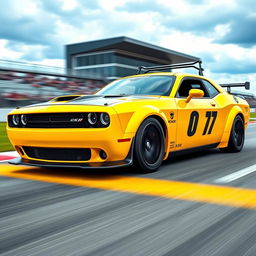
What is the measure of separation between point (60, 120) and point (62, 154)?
397 millimetres

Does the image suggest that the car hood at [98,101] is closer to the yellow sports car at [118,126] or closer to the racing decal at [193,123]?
the yellow sports car at [118,126]

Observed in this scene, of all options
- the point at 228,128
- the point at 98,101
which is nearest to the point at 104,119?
the point at 98,101

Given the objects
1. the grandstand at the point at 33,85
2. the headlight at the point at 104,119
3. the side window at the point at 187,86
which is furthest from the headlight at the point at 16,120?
the grandstand at the point at 33,85

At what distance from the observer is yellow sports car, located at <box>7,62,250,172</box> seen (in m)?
4.47

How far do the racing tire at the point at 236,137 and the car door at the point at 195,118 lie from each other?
461 mm

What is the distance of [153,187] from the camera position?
4.12m

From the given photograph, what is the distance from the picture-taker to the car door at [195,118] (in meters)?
5.59

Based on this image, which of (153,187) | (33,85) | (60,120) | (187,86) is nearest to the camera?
(153,187)

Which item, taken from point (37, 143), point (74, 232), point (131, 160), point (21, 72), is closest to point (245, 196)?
point (131, 160)

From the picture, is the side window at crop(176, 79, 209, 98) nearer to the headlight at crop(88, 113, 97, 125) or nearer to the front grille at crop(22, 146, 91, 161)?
the headlight at crop(88, 113, 97, 125)

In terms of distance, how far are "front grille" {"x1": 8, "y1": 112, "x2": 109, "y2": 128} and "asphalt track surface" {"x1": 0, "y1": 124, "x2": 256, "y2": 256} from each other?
0.61m

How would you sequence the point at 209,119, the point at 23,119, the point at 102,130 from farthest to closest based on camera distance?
the point at 209,119, the point at 23,119, the point at 102,130

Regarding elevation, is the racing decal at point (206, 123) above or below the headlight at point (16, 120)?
below

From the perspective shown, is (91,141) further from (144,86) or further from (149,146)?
(144,86)
